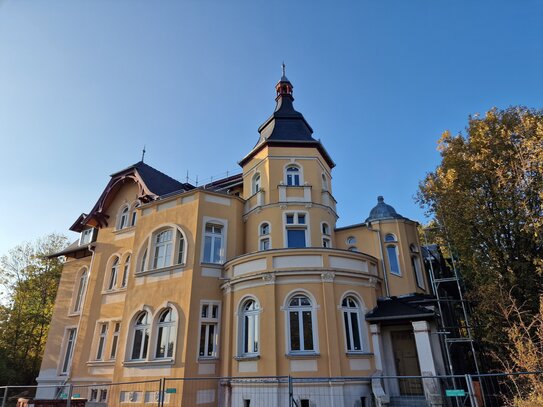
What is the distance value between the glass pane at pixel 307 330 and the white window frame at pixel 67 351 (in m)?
13.6

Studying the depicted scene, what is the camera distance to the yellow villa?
496 inches

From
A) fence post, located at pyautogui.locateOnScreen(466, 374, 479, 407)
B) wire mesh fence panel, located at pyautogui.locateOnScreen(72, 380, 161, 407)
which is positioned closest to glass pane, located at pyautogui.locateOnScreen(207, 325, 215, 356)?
wire mesh fence panel, located at pyautogui.locateOnScreen(72, 380, 161, 407)

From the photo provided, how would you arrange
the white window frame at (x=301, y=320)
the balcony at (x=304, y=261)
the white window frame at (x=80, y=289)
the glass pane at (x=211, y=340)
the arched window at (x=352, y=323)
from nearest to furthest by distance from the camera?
the white window frame at (x=301, y=320)
the arched window at (x=352, y=323)
the balcony at (x=304, y=261)
the glass pane at (x=211, y=340)
the white window frame at (x=80, y=289)

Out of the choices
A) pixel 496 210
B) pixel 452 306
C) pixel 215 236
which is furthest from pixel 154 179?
pixel 452 306

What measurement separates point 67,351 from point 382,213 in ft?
60.8

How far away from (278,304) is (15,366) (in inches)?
1056

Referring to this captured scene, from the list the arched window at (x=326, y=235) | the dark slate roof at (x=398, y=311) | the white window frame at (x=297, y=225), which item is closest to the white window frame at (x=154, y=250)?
the white window frame at (x=297, y=225)

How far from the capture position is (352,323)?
43.5ft

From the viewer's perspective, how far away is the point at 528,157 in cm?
1527

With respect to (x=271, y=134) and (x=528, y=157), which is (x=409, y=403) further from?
(x=271, y=134)

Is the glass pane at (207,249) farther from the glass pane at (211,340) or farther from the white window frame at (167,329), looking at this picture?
the glass pane at (211,340)

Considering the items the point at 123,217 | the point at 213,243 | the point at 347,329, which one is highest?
the point at 123,217

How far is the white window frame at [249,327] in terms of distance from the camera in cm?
1297

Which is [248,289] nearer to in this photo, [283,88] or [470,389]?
[470,389]
